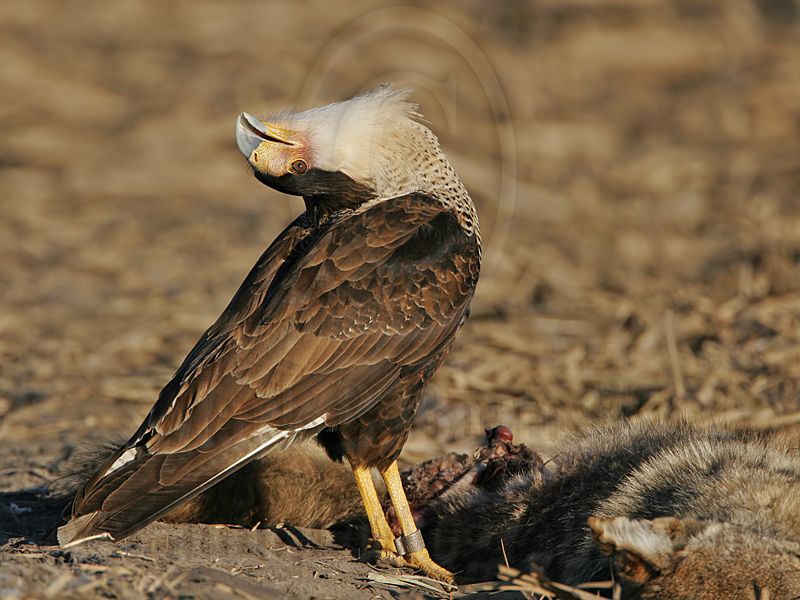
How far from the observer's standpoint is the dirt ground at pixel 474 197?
23.3 feet

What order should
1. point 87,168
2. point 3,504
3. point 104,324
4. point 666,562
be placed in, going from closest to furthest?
point 666,562, point 3,504, point 104,324, point 87,168

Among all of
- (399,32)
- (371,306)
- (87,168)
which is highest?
(399,32)

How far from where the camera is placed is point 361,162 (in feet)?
18.0

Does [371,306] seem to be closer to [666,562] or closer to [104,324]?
[666,562]

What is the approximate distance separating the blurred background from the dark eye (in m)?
2.25

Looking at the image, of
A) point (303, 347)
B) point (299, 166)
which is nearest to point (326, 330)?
point (303, 347)

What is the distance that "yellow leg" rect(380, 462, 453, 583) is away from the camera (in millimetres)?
5113

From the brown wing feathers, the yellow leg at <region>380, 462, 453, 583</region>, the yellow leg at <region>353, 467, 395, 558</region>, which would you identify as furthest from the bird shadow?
the yellow leg at <region>380, 462, 453, 583</region>

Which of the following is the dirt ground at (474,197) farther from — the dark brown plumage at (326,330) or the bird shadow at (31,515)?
the dark brown plumage at (326,330)

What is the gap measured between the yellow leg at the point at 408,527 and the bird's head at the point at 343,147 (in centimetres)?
131

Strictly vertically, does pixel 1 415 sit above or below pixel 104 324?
below

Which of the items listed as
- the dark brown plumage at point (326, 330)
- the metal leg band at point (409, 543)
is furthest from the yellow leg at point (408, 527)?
the dark brown plumage at point (326, 330)

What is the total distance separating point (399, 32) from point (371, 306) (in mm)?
10846

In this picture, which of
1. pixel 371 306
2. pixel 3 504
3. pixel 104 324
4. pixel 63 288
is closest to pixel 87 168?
pixel 63 288
